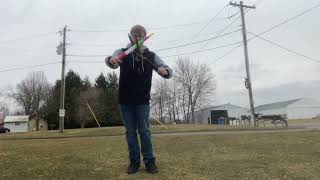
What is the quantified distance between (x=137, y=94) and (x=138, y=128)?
0.48 metres

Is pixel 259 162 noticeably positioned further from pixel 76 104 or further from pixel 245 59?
pixel 76 104

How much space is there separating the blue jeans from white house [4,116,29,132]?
8116 centimetres

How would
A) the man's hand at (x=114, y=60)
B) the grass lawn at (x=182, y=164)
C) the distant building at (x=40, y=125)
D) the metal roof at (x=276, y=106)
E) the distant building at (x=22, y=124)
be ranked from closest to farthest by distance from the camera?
A: 1. the man's hand at (x=114, y=60)
2. the grass lawn at (x=182, y=164)
3. the distant building at (x=40, y=125)
4. the distant building at (x=22, y=124)
5. the metal roof at (x=276, y=106)

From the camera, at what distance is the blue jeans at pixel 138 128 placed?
5.66 meters

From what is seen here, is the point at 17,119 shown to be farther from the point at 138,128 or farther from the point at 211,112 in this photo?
the point at 138,128

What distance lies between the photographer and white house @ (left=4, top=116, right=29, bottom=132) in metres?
83.7

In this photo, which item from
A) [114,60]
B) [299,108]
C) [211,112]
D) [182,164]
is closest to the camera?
[114,60]

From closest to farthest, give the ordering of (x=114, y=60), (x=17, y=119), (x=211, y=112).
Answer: (x=114, y=60)
(x=211, y=112)
(x=17, y=119)

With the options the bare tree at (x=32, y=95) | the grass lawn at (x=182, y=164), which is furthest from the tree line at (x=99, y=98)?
the grass lawn at (x=182, y=164)

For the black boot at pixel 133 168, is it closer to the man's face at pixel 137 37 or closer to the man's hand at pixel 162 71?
the man's hand at pixel 162 71

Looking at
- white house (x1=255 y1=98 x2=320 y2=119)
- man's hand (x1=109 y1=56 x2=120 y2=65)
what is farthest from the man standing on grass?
white house (x1=255 y1=98 x2=320 y2=119)

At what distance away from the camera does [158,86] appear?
8175 cm

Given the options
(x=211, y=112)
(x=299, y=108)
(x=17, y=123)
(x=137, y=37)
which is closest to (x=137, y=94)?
(x=137, y=37)

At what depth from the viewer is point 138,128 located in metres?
5.76
